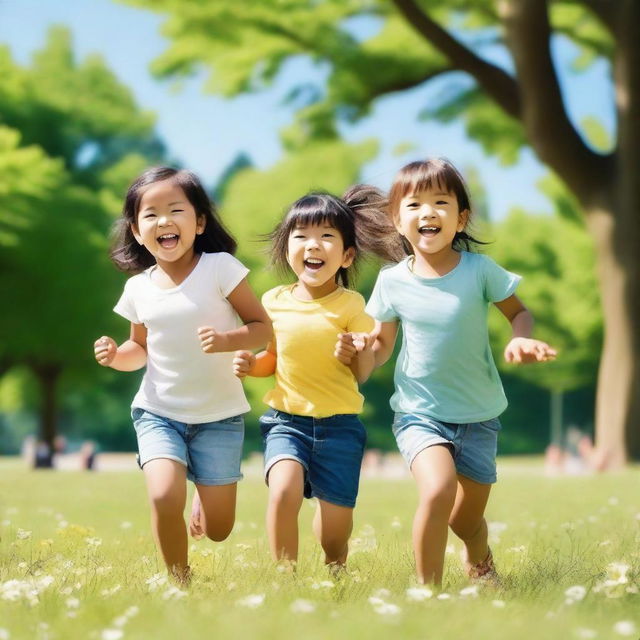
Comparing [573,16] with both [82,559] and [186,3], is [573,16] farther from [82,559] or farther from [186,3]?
[82,559]

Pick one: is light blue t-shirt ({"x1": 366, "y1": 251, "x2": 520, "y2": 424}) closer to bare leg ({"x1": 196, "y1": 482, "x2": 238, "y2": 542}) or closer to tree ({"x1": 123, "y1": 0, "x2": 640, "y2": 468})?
bare leg ({"x1": 196, "y1": 482, "x2": 238, "y2": 542})

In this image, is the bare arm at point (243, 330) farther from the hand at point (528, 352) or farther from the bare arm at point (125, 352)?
the hand at point (528, 352)

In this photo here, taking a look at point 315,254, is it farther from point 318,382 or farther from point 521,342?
point 521,342

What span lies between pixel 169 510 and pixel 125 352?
90 cm

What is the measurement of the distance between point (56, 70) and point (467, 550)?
35.0 meters

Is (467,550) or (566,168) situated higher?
(566,168)

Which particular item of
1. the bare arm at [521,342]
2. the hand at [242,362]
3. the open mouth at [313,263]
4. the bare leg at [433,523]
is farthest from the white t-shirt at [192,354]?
the bare arm at [521,342]

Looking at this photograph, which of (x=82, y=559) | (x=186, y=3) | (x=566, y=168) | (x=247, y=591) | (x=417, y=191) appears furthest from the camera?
(x=186, y=3)

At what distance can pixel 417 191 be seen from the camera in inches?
202

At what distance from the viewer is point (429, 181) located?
511cm

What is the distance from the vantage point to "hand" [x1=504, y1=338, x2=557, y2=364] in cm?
464

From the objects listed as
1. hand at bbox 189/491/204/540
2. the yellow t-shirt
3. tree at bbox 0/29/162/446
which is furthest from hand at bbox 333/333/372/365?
tree at bbox 0/29/162/446

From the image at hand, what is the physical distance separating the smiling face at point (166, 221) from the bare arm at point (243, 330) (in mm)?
348

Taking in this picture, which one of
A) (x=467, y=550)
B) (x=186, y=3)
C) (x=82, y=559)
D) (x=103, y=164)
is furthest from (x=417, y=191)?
(x=103, y=164)
